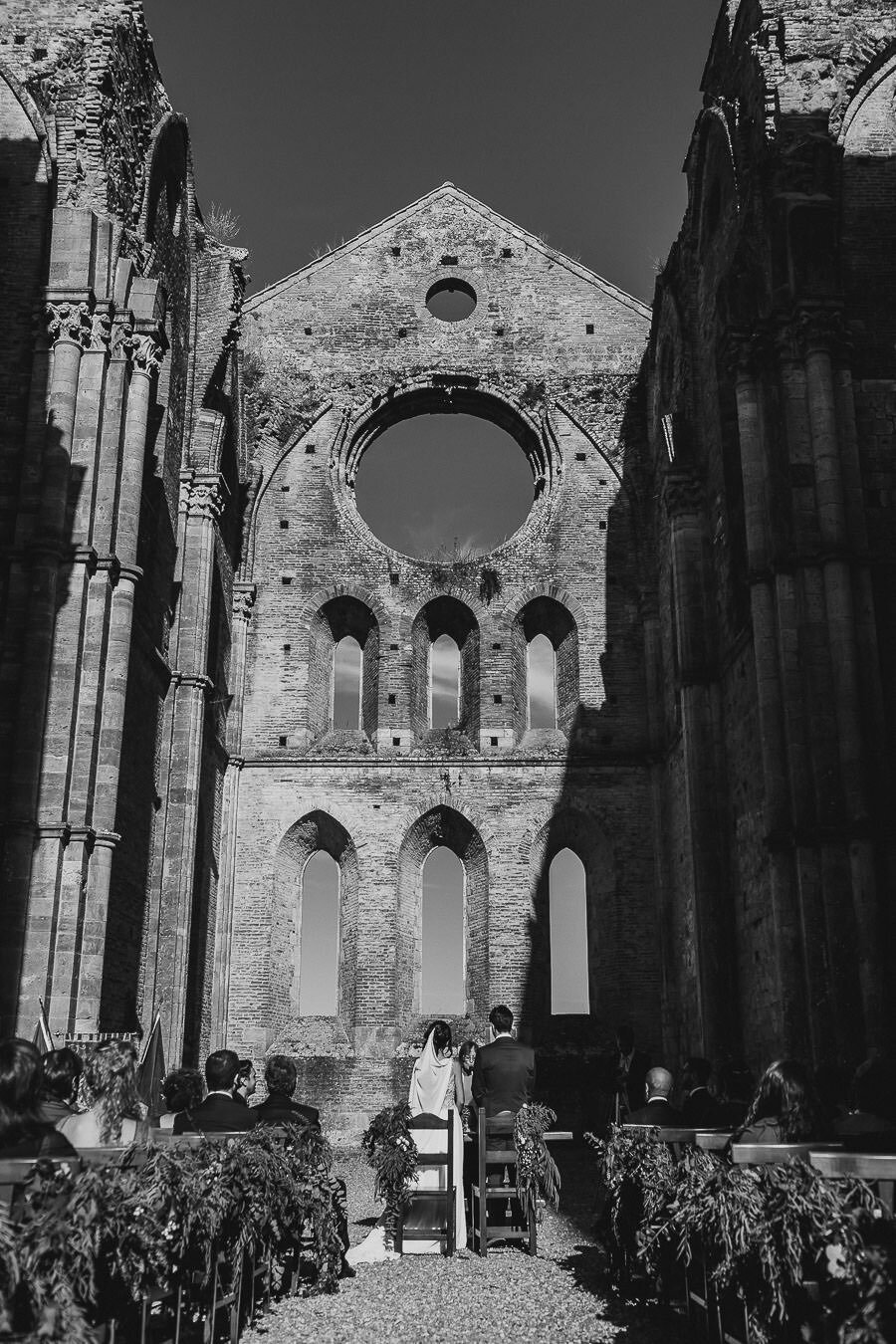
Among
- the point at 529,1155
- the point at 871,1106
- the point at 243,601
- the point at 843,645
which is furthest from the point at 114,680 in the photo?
the point at 871,1106

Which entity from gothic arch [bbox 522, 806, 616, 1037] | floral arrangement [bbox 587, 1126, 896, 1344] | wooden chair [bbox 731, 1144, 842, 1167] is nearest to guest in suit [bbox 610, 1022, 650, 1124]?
floral arrangement [bbox 587, 1126, 896, 1344]

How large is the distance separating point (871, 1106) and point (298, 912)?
1486 centimetres

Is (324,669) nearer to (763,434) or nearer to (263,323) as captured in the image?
(263,323)

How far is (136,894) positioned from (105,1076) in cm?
928

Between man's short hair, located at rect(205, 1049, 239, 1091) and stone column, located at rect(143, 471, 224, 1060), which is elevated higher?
stone column, located at rect(143, 471, 224, 1060)

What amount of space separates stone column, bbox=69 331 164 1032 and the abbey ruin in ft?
0.14

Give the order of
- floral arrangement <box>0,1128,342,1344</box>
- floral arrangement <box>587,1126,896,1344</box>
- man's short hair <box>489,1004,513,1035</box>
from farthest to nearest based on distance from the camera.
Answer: man's short hair <box>489,1004,513,1035</box> < floral arrangement <box>587,1126,896,1344</box> < floral arrangement <box>0,1128,342,1344</box>

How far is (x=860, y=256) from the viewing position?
547 inches

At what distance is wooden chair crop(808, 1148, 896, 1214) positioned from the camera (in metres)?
4.23

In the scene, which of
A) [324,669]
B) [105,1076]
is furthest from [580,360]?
[105,1076]

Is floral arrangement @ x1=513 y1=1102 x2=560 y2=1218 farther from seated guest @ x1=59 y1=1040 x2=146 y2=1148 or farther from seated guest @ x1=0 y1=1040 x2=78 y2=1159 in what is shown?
seated guest @ x1=0 y1=1040 x2=78 y2=1159

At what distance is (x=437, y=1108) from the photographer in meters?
9.05

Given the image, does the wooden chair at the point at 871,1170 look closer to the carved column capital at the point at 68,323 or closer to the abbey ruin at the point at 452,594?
the abbey ruin at the point at 452,594

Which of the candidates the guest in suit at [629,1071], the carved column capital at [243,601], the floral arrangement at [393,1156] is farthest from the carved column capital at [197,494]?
the floral arrangement at [393,1156]
